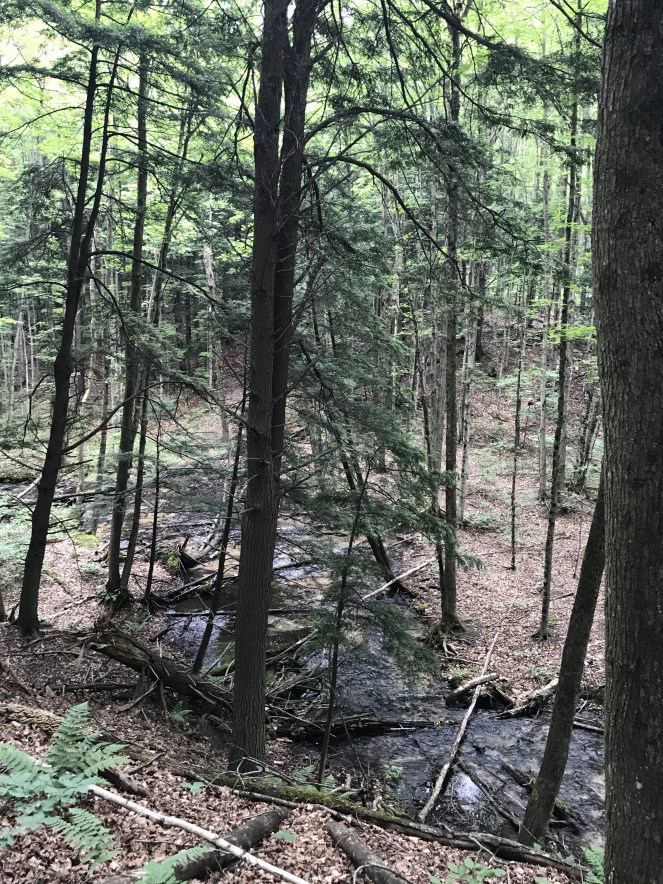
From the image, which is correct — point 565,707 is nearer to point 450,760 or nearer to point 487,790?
point 487,790

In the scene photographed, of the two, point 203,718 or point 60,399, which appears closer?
point 203,718

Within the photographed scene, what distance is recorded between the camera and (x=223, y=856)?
10.5ft

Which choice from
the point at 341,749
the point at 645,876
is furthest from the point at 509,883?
the point at 341,749

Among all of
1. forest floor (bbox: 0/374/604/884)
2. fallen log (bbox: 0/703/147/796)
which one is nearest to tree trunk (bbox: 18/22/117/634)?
forest floor (bbox: 0/374/604/884)


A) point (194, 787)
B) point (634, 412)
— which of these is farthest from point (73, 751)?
point (634, 412)

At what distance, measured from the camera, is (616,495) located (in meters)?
2.38

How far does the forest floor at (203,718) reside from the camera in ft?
10.9

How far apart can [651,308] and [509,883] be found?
3.92m

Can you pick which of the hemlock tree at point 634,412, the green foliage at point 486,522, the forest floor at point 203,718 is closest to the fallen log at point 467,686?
the forest floor at point 203,718

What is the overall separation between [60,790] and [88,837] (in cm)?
40

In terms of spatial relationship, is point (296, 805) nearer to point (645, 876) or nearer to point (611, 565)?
point (645, 876)

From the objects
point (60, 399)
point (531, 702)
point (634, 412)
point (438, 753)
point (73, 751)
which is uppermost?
point (60, 399)

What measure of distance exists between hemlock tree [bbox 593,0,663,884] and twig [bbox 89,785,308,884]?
6.10 ft

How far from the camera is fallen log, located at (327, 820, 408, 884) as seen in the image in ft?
11.0
